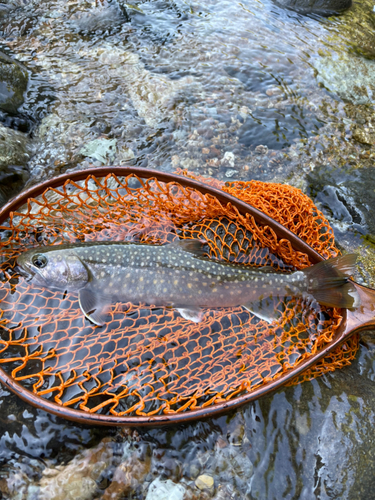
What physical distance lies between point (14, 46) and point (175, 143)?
4551 mm

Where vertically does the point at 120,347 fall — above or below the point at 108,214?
below

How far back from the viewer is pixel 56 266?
150 inches

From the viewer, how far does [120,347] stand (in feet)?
12.2

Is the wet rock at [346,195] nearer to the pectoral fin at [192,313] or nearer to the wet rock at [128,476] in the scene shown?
the pectoral fin at [192,313]

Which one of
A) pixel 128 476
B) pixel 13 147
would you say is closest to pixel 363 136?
pixel 13 147

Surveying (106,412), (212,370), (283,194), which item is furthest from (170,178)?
(106,412)

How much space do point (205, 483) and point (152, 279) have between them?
208 cm

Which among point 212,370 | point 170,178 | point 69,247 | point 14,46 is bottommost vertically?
point 212,370

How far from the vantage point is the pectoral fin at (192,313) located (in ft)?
12.6

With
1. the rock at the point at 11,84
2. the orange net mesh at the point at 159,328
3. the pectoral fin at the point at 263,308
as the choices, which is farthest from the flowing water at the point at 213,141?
the pectoral fin at the point at 263,308

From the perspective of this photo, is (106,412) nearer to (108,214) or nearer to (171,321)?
(171,321)

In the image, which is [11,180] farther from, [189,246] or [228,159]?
[228,159]

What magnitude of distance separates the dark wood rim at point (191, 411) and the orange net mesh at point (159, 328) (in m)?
0.12

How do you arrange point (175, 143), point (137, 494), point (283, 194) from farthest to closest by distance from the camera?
point (175, 143) < point (283, 194) < point (137, 494)
